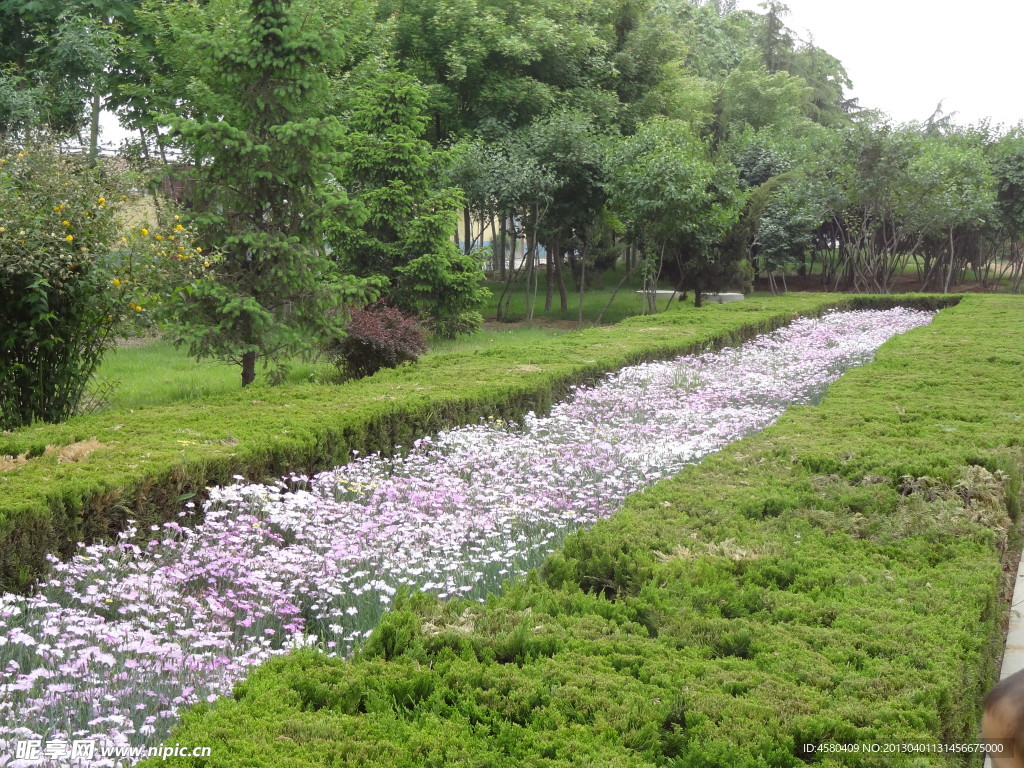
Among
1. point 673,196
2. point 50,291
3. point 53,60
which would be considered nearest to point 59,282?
point 50,291

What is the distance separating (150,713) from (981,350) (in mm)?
10910

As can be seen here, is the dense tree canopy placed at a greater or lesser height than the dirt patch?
greater

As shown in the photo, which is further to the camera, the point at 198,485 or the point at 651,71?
the point at 651,71

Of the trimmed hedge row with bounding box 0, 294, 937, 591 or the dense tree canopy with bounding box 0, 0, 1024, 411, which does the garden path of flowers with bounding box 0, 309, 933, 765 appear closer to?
the trimmed hedge row with bounding box 0, 294, 937, 591

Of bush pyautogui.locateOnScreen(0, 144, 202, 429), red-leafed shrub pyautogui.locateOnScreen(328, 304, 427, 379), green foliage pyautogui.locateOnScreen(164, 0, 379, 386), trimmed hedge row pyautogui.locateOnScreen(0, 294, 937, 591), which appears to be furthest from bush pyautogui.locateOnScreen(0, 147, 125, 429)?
red-leafed shrub pyautogui.locateOnScreen(328, 304, 427, 379)

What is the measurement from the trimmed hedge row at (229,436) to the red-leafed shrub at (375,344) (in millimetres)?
1087

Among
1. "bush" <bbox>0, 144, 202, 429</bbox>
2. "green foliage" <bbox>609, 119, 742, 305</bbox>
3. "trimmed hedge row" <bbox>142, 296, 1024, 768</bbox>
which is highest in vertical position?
"green foliage" <bbox>609, 119, 742, 305</bbox>

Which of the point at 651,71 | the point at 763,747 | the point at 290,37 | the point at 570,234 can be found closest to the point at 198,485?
the point at 763,747

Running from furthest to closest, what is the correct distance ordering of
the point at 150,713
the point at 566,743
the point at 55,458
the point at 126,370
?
the point at 126,370 < the point at 55,458 < the point at 150,713 < the point at 566,743

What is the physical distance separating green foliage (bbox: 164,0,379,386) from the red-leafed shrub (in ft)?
3.52

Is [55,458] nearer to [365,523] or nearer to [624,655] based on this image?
[365,523]

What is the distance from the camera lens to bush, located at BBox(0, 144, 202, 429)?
Result: 725 centimetres

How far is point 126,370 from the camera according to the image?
44.7 ft

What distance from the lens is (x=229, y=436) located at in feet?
20.2
